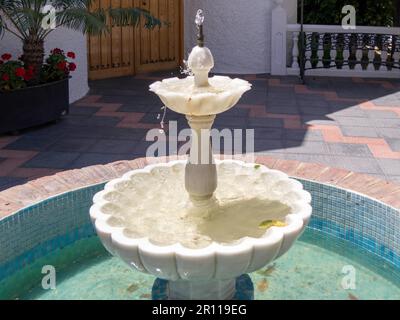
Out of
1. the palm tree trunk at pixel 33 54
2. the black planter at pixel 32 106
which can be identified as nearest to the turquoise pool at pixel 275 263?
the black planter at pixel 32 106

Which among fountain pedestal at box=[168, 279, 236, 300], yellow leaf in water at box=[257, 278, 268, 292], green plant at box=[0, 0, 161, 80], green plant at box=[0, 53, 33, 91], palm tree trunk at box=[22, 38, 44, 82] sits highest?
green plant at box=[0, 0, 161, 80]

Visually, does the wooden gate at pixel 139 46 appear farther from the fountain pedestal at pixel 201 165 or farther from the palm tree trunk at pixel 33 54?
the fountain pedestal at pixel 201 165

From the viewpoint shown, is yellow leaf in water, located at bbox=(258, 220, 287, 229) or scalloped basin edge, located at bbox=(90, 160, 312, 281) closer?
scalloped basin edge, located at bbox=(90, 160, 312, 281)

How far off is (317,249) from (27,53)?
4960mm

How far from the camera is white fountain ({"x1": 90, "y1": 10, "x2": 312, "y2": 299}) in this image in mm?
2861

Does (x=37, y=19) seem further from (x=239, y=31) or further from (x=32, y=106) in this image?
(x=239, y=31)

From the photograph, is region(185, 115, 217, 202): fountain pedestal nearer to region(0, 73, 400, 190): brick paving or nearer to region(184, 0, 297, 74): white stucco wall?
region(0, 73, 400, 190): brick paving

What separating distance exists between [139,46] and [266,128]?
4.93m

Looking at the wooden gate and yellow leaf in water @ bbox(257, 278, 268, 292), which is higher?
the wooden gate

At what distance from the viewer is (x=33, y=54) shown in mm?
7648

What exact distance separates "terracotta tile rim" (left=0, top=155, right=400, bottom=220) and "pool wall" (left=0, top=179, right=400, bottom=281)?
0.16 ft

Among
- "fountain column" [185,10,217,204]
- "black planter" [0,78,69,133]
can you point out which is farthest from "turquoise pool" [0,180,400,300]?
"black planter" [0,78,69,133]
